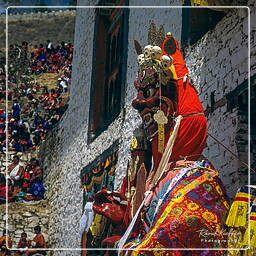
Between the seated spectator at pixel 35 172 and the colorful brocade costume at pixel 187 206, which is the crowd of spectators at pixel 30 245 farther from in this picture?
the colorful brocade costume at pixel 187 206

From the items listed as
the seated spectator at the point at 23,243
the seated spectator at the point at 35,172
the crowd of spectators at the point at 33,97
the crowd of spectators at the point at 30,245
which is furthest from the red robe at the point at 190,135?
the crowd of spectators at the point at 33,97

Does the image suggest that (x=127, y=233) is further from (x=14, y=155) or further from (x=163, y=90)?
(x=14, y=155)

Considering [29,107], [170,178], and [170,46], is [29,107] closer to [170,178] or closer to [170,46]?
[170,46]

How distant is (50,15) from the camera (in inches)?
1096

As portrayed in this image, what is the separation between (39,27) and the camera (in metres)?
27.5

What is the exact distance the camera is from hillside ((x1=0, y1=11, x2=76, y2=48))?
86.0ft

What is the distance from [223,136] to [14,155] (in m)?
10.4

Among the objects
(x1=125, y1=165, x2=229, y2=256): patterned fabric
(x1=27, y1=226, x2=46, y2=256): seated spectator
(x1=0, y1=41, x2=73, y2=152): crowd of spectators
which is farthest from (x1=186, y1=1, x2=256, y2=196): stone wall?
(x1=0, y1=41, x2=73, y2=152): crowd of spectators

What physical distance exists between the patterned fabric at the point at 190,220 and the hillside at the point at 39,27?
62.3ft

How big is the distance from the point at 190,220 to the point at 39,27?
21.5 m

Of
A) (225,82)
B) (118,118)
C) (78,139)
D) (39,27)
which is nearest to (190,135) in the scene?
(225,82)

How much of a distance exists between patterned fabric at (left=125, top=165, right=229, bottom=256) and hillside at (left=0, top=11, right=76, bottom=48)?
62.3 feet

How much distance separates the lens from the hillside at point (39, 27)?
86.0 feet

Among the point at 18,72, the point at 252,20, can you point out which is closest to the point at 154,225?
the point at 252,20
